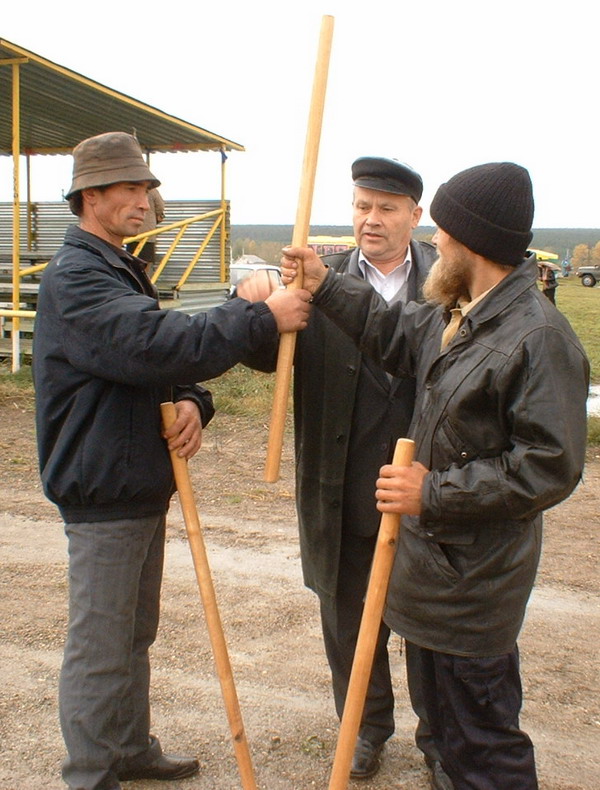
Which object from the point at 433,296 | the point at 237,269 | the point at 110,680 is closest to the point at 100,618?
the point at 110,680

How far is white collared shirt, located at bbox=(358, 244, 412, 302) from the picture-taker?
314 centimetres

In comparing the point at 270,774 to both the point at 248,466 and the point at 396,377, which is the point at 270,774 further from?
the point at 248,466

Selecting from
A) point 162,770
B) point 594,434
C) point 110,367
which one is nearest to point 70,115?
point 594,434

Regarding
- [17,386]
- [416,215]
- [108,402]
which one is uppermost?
[416,215]

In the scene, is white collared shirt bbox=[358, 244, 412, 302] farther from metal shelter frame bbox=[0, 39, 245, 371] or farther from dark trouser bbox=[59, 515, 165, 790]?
metal shelter frame bbox=[0, 39, 245, 371]

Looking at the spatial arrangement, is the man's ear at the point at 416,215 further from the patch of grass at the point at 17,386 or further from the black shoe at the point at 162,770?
the patch of grass at the point at 17,386

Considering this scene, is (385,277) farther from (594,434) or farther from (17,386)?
(17,386)

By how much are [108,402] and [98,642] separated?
0.75m

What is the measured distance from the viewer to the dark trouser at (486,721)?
7.72 ft

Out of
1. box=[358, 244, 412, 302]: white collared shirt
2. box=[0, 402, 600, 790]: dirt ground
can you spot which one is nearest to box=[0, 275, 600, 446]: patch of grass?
box=[0, 402, 600, 790]: dirt ground

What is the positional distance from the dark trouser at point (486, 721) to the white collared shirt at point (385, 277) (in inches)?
53.4

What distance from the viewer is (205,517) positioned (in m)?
5.67

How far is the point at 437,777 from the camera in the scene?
9.54 feet

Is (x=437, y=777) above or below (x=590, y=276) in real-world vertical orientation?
above
